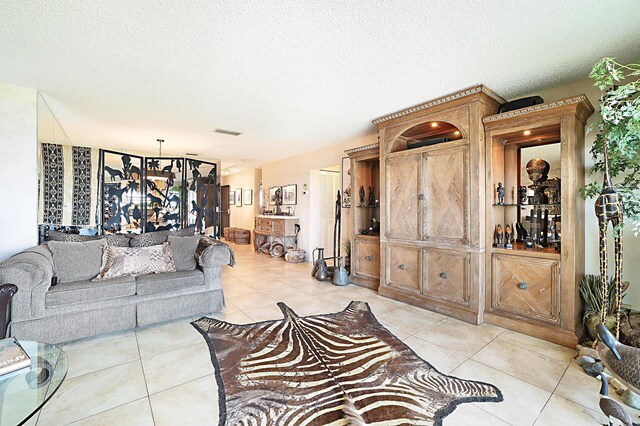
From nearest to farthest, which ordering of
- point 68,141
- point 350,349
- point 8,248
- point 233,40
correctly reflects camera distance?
1. point 233,40
2. point 350,349
3. point 8,248
4. point 68,141

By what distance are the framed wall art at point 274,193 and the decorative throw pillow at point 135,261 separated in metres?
4.34

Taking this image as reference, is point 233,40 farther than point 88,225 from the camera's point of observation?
No

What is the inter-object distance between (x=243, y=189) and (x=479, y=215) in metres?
8.25

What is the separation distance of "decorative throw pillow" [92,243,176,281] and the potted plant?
4226mm

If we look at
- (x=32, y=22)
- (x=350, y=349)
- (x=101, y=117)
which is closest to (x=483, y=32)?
(x=350, y=349)

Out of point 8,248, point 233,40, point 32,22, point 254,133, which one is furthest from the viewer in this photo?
point 254,133

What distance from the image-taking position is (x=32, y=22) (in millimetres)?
1955

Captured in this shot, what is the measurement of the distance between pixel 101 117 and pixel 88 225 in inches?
68.9

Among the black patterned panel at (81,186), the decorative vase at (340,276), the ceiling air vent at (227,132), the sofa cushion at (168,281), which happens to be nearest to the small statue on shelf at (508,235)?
the decorative vase at (340,276)

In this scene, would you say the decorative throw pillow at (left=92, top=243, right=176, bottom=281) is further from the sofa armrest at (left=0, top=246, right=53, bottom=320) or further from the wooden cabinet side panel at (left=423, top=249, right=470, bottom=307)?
the wooden cabinet side panel at (left=423, top=249, right=470, bottom=307)

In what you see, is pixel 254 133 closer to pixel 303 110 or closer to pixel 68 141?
pixel 303 110

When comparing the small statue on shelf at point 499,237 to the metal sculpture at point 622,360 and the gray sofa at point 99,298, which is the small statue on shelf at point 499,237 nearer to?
the metal sculpture at point 622,360

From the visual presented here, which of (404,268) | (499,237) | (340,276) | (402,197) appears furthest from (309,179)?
(499,237)

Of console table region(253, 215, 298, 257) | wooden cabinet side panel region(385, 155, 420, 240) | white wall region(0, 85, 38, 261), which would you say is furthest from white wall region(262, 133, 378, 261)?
white wall region(0, 85, 38, 261)
